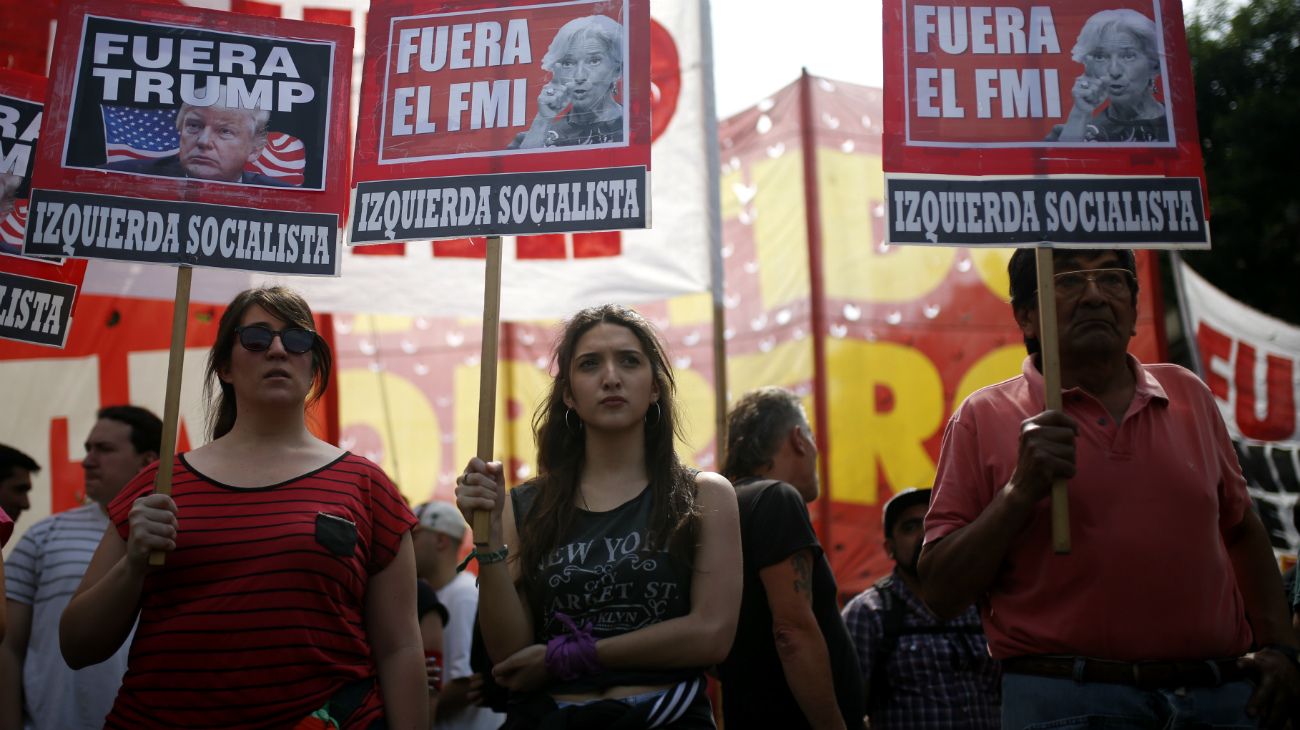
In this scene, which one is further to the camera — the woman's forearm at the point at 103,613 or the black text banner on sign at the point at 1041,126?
the black text banner on sign at the point at 1041,126

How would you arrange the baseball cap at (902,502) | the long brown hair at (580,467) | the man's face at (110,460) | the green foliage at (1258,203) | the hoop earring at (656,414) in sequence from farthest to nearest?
the green foliage at (1258,203), the baseball cap at (902,502), the man's face at (110,460), the hoop earring at (656,414), the long brown hair at (580,467)

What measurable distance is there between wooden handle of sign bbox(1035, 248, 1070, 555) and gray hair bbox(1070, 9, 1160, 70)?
0.63 m

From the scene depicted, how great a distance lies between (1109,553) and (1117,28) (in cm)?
141

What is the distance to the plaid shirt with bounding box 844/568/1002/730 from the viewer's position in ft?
14.1

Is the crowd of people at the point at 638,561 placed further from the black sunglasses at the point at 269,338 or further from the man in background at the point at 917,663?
the man in background at the point at 917,663

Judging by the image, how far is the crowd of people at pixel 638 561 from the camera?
2730 mm

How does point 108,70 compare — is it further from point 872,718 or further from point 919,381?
point 919,381

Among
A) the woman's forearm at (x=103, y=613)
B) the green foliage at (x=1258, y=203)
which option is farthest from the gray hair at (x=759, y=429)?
the green foliage at (x=1258, y=203)

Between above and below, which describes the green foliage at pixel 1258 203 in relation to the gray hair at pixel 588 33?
above

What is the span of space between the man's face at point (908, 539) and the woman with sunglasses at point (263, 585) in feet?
7.44

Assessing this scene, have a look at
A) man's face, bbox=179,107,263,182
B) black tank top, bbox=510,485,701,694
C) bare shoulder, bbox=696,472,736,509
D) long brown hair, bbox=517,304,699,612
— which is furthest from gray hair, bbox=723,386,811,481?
man's face, bbox=179,107,263,182

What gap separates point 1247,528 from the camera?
120 inches

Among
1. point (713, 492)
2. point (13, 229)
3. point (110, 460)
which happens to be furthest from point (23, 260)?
point (713, 492)

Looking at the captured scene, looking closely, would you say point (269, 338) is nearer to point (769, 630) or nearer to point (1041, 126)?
point (769, 630)
